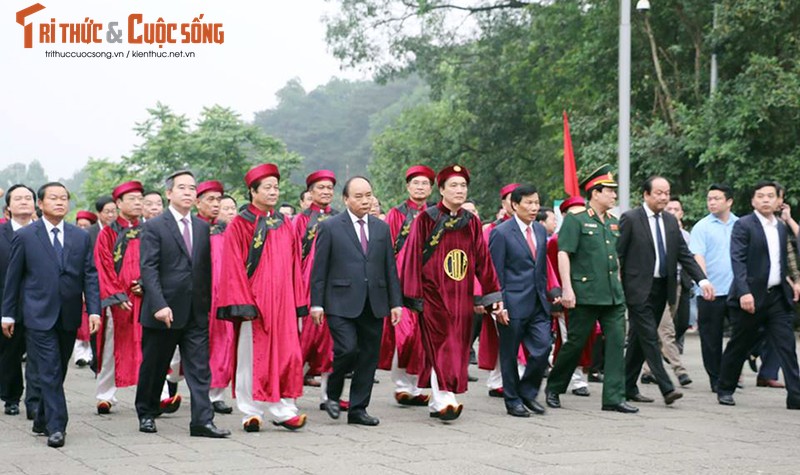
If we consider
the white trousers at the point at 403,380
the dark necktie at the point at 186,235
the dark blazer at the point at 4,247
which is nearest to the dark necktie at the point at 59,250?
the dark necktie at the point at 186,235

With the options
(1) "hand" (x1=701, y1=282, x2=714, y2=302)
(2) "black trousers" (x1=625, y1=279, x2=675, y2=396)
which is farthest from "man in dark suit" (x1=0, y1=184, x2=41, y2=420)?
(1) "hand" (x1=701, y1=282, x2=714, y2=302)

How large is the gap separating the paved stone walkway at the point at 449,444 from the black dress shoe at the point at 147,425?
14cm

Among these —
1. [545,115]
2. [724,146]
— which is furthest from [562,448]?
[545,115]

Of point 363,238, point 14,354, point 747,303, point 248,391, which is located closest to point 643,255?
point 747,303

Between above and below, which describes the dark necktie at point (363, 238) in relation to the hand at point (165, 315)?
above

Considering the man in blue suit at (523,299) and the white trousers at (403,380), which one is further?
the white trousers at (403,380)

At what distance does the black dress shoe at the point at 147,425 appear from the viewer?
9.16 meters

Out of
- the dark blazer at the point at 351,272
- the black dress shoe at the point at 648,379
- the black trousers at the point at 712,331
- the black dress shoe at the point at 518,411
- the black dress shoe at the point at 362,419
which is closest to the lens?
the black dress shoe at the point at 362,419

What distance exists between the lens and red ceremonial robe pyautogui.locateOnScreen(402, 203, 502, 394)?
970 centimetres

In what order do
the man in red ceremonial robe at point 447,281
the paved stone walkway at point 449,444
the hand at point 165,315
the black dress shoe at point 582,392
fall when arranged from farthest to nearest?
the black dress shoe at point 582,392 < the man in red ceremonial robe at point 447,281 < the hand at point 165,315 < the paved stone walkway at point 449,444

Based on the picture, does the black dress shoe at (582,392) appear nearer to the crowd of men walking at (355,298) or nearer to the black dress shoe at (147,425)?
the crowd of men walking at (355,298)

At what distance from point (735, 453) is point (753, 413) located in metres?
2.32

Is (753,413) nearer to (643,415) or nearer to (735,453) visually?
(643,415)

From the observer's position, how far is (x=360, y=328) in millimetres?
9664
